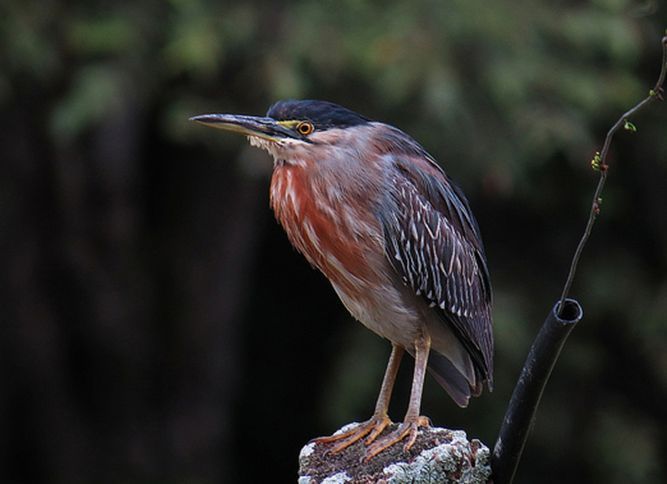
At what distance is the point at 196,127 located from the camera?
6648 millimetres

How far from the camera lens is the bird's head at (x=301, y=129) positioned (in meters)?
3.31

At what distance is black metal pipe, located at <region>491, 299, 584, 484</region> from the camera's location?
8.55 feet

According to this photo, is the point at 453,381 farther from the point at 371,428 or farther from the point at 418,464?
the point at 418,464

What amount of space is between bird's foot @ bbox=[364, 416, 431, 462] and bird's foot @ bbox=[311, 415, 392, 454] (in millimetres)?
75

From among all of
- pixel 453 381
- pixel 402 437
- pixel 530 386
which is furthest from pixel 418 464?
pixel 453 381

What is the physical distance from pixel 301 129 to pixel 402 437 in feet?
3.09

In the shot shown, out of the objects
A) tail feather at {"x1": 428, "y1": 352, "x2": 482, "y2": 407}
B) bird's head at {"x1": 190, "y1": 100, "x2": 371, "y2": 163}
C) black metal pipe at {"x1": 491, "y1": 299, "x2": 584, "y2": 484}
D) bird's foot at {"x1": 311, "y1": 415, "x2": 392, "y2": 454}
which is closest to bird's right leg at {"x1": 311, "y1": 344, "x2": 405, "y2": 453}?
bird's foot at {"x1": 311, "y1": 415, "x2": 392, "y2": 454}

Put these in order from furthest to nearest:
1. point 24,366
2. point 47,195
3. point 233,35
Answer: point 24,366
point 47,195
point 233,35

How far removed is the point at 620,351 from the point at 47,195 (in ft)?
13.3

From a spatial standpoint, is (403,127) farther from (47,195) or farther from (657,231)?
(47,195)

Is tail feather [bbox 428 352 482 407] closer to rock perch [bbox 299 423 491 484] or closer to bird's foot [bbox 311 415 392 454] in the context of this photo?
bird's foot [bbox 311 415 392 454]

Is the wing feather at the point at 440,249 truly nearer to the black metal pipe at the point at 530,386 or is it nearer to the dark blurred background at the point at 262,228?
the black metal pipe at the point at 530,386

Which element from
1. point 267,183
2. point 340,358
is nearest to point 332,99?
point 267,183

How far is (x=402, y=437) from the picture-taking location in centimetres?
329
